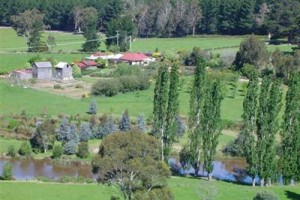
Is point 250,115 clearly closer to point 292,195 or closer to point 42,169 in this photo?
point 292,195

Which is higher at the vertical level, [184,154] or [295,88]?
[295,88]

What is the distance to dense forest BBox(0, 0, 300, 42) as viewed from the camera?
295 feet

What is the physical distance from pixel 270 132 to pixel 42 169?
527 inches

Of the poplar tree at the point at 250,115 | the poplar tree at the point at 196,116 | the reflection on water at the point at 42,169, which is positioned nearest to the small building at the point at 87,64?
the reflection on water at the point at 42,169

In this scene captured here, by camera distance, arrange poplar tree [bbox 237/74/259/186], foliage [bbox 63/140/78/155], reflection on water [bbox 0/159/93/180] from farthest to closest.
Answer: foliage [bbox 63/140/78/155] < reflection on water [bbox 0/159/93/180] < poplar tree [bbox 237/74/259/186]

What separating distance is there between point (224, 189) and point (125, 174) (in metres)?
8.54

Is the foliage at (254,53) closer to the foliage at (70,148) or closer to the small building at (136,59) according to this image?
the small building at (136,59)

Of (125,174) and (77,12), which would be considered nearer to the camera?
(125,174)

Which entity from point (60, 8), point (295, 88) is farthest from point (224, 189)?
point (60, 8)

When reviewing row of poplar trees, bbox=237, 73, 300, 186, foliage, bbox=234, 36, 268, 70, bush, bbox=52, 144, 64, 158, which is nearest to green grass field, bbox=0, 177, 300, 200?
row of poplar trees, bbox=237, 73, 300, 186

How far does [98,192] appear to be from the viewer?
3222 cm

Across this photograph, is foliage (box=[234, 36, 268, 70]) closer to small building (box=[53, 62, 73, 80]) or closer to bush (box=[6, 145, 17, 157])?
small building (box=[53, 62, 73, 80])

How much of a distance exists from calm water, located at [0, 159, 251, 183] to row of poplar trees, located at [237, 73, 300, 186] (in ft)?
9.24

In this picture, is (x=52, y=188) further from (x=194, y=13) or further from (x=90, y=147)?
(x=194, y=13)
